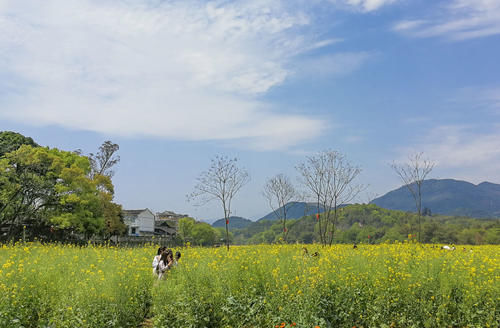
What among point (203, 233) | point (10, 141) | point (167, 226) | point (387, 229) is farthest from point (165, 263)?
point (167, 226)

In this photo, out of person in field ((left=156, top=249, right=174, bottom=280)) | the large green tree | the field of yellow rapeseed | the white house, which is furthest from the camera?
the white house

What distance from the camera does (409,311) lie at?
6.91 metres

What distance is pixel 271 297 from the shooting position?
734 cm

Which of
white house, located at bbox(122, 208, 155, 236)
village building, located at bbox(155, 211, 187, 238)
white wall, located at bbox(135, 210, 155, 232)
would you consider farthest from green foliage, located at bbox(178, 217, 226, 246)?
white house, located at bbox(122, 208, 155, 236)

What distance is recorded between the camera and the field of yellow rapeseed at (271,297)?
22.2 ft

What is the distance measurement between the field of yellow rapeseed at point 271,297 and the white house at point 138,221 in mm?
56612

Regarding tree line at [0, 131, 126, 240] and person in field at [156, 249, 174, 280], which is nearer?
person in field at [156, 249, 174, 280]

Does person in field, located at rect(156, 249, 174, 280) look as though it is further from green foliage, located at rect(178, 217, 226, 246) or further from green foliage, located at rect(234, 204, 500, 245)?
green foliage, located at rect(178, 217, 226, 246)

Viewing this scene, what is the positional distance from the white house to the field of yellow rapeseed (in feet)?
186

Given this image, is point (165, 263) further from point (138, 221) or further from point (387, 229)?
point (138, 221)

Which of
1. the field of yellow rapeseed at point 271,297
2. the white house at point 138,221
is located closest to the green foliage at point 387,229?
the white house at point 138,221

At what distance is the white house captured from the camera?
2462 inches

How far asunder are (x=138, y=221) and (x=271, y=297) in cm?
5958

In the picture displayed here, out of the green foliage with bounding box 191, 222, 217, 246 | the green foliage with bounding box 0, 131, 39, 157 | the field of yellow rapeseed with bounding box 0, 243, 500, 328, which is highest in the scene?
the green foliage with bounding box 0, 131, 39, 157
